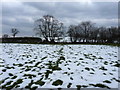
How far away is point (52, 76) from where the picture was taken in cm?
499

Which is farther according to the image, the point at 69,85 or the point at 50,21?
the point at 50,21

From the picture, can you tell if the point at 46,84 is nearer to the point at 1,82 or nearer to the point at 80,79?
the point at 80,79

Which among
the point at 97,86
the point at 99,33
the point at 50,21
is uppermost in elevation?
the point at 50,21

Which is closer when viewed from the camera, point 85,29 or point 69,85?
point 69,85

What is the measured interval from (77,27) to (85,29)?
4.58m

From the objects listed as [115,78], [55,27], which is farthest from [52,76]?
[55,27]

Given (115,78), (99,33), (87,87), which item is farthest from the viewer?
(99,33)

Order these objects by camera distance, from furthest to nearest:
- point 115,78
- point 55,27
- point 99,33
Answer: point 99,33 → point 55,27 → point 115,78

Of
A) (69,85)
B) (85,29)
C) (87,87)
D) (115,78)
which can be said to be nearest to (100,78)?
(115,78)

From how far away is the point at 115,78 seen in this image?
15.5 ft

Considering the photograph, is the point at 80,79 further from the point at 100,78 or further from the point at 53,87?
the point at 53,87

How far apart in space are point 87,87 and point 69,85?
646 millimetres

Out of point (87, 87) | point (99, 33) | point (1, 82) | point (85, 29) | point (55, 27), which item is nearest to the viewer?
point (87, 87)

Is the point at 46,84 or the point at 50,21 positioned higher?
the point at 50,21
